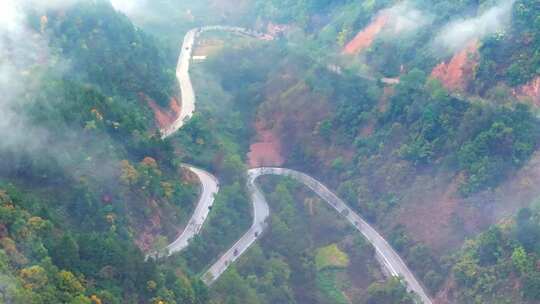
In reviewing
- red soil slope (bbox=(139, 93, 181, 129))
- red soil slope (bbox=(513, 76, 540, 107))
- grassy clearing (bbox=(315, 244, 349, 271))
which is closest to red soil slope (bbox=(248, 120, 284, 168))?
red soil slope (bbox=(139, 93, 181, 129))

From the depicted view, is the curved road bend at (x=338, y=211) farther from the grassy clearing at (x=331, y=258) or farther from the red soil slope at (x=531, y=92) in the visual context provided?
the red soil slope at (x=531, y=92)

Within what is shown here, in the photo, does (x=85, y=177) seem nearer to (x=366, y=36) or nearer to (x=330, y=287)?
(x=330, y=287)

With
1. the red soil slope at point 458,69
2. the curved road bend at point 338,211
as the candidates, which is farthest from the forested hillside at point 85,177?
the red soil slope at point 458,69

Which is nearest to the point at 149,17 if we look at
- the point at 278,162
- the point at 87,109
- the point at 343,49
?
the point at 343,49

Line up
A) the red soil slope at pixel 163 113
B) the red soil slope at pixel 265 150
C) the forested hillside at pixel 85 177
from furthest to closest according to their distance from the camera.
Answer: the red soil slope at pixel 265 150
the red soil slope at pixel 163 113
the forested hillside at pixel 85 177

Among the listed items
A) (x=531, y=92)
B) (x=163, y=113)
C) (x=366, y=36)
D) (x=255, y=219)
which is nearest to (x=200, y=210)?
(x=255, y=219)

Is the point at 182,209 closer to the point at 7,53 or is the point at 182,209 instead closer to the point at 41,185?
the point at 41,185

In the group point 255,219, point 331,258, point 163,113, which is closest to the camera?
point 331,258

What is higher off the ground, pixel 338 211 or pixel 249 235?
pixel 338 211
